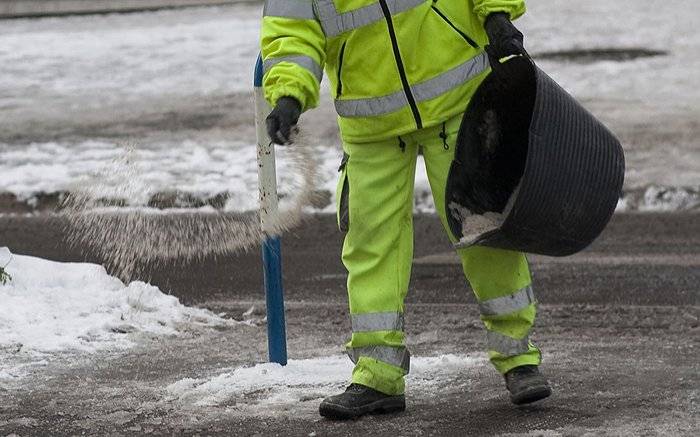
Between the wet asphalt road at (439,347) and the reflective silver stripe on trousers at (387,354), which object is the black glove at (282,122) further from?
the wet asphalt road at (439,347)

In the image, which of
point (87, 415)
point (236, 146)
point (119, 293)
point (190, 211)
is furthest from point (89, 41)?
point (87, 415)

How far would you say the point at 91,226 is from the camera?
888cm

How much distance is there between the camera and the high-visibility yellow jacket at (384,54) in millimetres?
4441

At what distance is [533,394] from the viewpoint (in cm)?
446

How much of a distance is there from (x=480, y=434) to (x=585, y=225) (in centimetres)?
71

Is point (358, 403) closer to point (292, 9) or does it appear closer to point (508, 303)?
point (508, 303)

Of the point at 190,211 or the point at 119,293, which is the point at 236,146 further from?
the point at 119,293

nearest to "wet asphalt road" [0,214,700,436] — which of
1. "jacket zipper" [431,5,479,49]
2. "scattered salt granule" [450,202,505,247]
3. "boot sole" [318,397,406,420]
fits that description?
"boot sole" [318,397,406,420]

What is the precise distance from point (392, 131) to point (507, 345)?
29.2 inches

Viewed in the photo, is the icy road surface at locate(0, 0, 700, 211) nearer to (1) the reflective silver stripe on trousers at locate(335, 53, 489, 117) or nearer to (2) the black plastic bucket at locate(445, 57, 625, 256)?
(2) the black plastic bucket at locate(445, 57, 625, 256)

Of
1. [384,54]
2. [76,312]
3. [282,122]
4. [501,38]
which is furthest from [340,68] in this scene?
[76,312]

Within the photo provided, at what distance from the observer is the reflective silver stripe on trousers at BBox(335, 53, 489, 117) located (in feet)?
14.8

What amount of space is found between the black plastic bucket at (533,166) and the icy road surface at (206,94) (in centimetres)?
424

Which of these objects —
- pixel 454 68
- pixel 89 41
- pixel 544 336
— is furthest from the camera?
pixel 89 41
